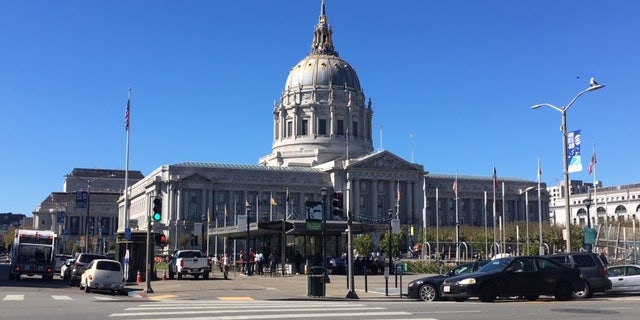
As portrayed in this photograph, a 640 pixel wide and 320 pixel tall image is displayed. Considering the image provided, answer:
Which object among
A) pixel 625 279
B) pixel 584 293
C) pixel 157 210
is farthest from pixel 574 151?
pixel 157 210

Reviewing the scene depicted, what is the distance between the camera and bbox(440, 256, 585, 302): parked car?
24609 millimetres

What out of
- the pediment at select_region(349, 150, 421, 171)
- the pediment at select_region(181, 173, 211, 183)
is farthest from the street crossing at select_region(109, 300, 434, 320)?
the pediment at select_region(349, 150, 421, 171)

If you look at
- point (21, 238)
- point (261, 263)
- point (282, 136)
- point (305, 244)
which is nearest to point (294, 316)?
point (21, 238)

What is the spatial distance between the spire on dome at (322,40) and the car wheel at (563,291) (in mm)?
143238

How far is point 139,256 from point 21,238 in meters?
8.36

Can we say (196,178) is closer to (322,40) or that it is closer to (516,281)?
(322,40)

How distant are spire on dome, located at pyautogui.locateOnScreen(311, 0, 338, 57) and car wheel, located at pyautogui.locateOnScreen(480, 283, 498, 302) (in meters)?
144

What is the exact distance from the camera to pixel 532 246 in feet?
257

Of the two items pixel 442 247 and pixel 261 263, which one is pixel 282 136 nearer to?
pixel 442 247

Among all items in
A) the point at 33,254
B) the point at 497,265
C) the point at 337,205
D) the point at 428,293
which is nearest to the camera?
the point at 497,265

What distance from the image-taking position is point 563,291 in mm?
25250

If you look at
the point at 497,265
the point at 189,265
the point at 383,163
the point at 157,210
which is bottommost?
the point at 189,265

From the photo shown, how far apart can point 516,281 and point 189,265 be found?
83.0ft

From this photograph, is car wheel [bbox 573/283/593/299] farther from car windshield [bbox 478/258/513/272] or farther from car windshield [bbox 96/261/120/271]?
car windshield [bbox 96/261/120/271]
